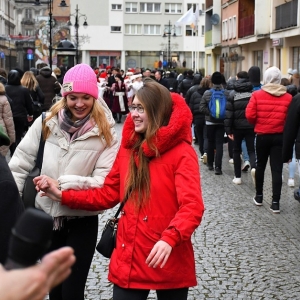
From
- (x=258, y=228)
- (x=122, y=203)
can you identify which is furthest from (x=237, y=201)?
(x=122, y=203)

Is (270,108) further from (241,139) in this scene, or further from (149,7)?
(149,7)

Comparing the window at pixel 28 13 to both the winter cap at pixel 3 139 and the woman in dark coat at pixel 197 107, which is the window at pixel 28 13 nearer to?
the woman in dark coat at pixel 197 107

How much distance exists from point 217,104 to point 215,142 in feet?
2.55

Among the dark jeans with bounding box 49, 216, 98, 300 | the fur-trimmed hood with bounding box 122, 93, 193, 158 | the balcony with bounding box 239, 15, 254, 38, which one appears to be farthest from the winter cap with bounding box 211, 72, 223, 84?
the balcony with bounding box 239, 15, 254, 38

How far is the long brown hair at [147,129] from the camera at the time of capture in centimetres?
369

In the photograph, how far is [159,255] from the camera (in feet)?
11.0

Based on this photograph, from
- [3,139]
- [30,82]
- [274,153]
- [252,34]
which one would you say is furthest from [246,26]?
[3,139]

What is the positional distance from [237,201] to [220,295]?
15.7 feet

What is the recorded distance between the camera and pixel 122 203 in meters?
3.76

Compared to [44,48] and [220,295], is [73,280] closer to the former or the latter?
[220,295]

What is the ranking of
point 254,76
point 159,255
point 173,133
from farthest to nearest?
point 254,76
point 173,133
point 159,255

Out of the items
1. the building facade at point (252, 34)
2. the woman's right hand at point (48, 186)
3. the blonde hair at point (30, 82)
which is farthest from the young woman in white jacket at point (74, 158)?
the building facade at point (252, 34)

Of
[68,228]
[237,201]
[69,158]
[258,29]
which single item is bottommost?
[237,201]

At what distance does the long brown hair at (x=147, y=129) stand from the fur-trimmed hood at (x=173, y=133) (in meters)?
0.03
